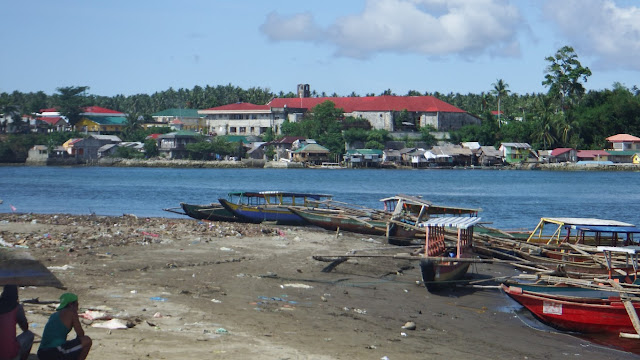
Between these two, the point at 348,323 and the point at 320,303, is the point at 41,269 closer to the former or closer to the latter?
the point at 348,323

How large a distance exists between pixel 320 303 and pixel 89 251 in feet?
21.4

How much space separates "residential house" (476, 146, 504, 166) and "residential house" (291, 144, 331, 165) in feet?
72.6

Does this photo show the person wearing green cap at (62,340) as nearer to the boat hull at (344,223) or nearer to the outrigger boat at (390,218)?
the outrigger boat at (390,218)

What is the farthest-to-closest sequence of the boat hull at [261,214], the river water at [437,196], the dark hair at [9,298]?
the river water at [437,196] < the boat hull at [261,214] < the dark hair at [9,298]

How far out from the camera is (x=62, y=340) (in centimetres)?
829

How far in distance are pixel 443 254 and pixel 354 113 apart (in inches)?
3667

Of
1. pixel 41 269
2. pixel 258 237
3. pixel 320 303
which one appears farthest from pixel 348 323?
pixel 258 237

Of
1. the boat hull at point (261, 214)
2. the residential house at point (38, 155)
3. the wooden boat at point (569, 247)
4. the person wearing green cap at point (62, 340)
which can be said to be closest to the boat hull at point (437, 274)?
the wooden boat at point (569, 247)

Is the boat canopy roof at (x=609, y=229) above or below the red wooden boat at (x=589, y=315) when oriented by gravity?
above

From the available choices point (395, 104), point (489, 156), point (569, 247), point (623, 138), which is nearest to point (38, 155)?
point (395, 104)

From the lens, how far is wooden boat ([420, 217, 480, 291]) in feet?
55.6

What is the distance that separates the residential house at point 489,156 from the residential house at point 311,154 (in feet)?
72.6

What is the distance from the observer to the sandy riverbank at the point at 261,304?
Answer: 10781 millimetres

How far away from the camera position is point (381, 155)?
103188 millimetres
